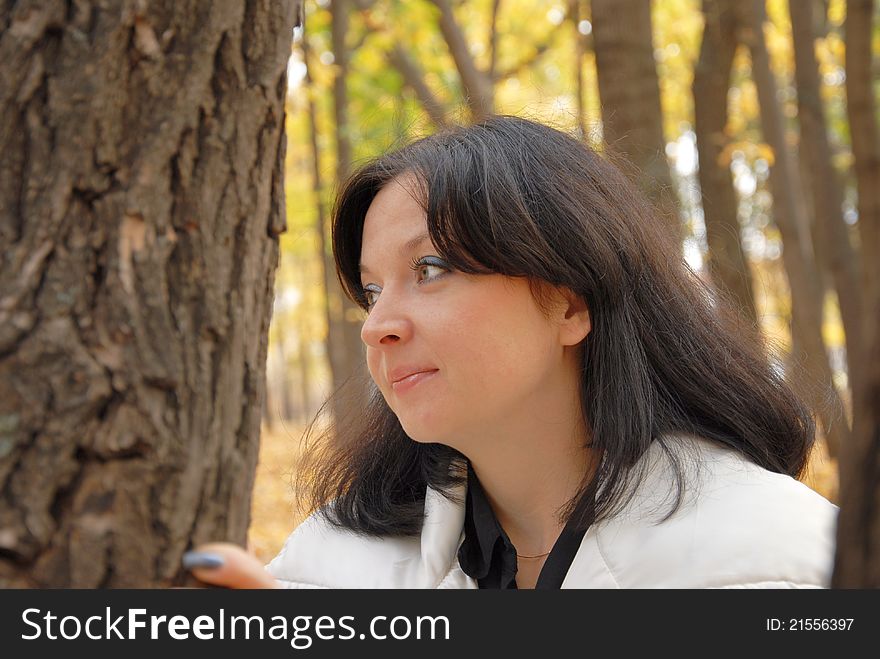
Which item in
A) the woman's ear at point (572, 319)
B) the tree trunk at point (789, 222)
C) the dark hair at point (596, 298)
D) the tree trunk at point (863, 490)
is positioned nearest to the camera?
the tree trunk at point (863, 490)

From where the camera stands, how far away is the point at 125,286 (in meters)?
1.37

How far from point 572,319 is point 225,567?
134 cm

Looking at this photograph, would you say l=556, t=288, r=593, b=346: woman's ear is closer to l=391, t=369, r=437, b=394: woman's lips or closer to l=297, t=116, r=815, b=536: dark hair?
l=297, t=116, r=815, b=536: dark hair

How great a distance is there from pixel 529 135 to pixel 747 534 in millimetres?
1144

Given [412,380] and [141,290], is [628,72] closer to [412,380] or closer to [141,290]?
[412,380]

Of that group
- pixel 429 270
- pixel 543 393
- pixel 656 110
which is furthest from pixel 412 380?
pixel 656 110

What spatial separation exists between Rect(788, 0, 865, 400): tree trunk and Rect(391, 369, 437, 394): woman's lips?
18.9 ft

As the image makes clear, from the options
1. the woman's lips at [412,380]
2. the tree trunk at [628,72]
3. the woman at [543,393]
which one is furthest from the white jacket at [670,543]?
the tree trunk at [628,72]

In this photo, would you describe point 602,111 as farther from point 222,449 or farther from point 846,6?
point 222,449

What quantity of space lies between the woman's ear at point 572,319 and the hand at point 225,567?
1.26m

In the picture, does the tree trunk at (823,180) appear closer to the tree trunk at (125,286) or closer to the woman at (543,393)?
the woman at (543,393)

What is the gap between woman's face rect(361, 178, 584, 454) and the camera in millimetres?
2264

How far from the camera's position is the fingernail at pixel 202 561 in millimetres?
1370
